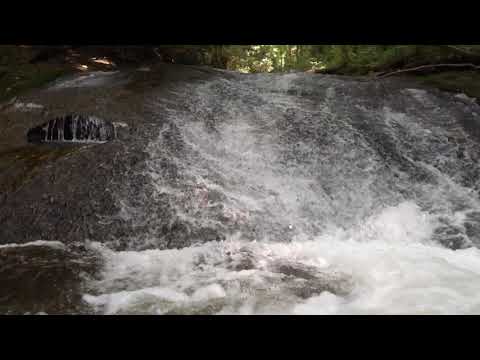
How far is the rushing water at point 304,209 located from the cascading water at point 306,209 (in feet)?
0.05

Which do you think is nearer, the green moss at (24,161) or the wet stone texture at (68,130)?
the green moss at (24,161)

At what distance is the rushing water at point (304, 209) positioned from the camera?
283cm

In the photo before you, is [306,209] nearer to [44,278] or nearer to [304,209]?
[304,209]

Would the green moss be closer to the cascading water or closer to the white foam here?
the white foam

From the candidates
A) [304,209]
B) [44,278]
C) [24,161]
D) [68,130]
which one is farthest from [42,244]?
[304,209]

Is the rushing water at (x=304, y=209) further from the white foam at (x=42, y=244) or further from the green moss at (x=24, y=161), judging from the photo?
the green moss at (x=24, y=161)

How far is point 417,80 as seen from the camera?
23.5 feet

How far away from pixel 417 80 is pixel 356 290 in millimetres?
5600

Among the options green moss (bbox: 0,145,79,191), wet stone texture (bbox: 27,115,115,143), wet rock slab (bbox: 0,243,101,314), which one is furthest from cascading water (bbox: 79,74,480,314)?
green moss (bbox: 0,145,79,191)

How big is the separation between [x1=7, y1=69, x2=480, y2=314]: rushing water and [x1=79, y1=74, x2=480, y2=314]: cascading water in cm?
2

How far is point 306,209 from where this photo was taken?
169 inches

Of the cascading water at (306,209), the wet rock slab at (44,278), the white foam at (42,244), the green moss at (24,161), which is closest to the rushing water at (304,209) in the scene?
the cascading water at (306,209)

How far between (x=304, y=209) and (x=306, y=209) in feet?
0.08

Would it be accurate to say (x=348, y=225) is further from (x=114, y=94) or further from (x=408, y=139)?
(x=114, y=94)
